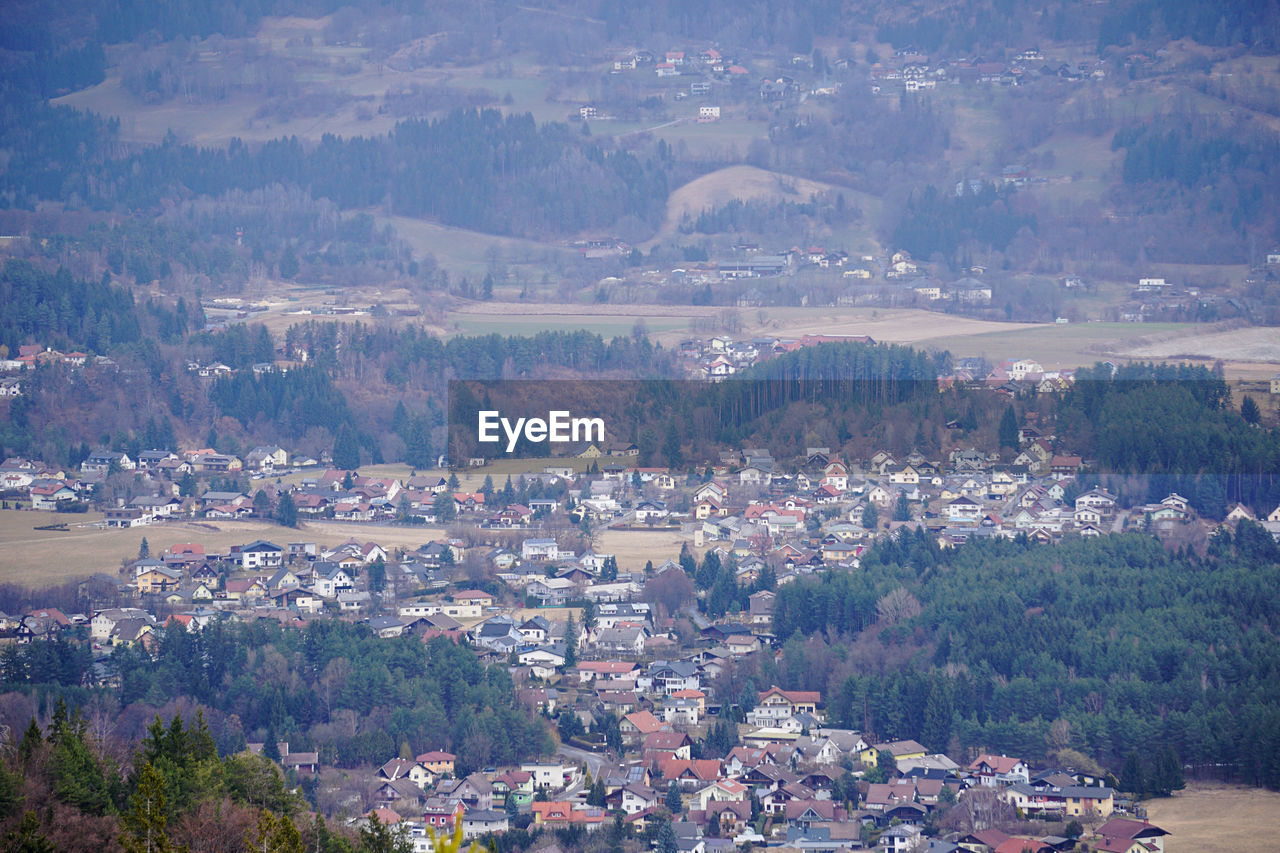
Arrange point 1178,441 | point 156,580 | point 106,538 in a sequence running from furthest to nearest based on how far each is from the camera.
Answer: point 1178,441 < point 106,538 < point 156,580

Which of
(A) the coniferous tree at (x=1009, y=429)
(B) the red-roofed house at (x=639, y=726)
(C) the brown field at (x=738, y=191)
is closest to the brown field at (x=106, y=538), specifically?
(B) the red-roofed house at (x=639, y=726)

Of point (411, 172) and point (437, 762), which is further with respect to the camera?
point (411, 172)

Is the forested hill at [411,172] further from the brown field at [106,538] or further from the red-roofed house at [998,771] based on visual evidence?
the red-roofed house at [998,771]

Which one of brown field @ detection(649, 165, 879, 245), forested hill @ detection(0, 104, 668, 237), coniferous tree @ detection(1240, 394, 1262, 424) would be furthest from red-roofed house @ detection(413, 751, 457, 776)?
forested hill @ detection(0, 104, 668, 237)

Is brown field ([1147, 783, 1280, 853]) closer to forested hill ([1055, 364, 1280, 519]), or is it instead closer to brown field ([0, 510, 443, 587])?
forested hill ([1055, 364, 1280, 519])

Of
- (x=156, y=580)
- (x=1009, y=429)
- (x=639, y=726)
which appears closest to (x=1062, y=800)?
(x=639, y=726)

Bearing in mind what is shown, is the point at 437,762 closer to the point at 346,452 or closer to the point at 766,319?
the point at 346,452

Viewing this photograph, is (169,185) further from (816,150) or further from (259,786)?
(259,786)
